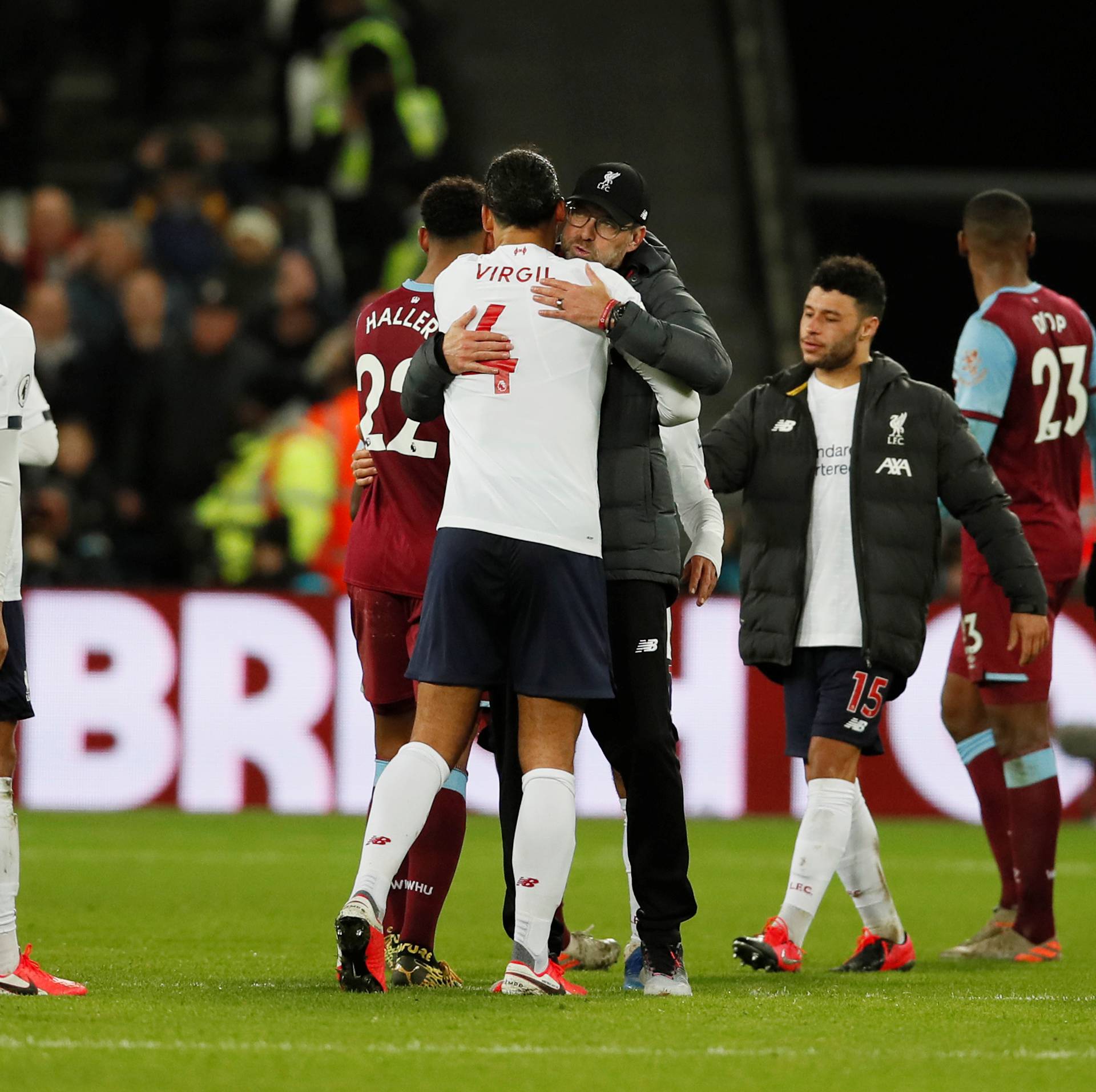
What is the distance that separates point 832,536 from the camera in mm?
6578

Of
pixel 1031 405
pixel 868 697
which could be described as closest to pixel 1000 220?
pixel 1031 405

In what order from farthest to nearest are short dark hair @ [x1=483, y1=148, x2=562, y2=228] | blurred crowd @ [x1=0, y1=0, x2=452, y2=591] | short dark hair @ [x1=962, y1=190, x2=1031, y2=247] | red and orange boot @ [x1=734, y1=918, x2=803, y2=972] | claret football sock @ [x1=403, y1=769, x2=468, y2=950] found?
blurred crowd @ [x1=0, y1=0, x2=452, y2=591]
short dark hair @ [x1=962, y1=190, x2=1031, y2=247]
red and orange boot @ [x1=734, y1=918, x2=803, y2=972]
claret football sock @ [x1=403, y1=769, x2=468, y2=950]
short dark hair @ [x1=483, y1=148, x2=562, y2=228]

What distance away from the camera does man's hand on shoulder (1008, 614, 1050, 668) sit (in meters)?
6.54

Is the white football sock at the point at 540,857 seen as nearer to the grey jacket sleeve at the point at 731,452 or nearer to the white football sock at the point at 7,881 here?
the white football sock at the point at 7,881

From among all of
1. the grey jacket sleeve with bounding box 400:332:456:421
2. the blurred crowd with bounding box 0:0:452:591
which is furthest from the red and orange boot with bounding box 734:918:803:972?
the blurred crowd with bounding box 0:0:452:591

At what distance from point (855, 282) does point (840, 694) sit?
1.33 meters

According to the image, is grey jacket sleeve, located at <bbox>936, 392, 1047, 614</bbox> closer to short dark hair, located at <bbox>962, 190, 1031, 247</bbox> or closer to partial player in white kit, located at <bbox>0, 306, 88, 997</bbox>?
short dark hair, located at <bbox>962, 190, 1031, 247</bbox>

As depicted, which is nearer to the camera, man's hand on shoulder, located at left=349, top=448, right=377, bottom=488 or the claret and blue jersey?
man's hand on shoulder, located at left=349, top=448, right=377, bottom=488

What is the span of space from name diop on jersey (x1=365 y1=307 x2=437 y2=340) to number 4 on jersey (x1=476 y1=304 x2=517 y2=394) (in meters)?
0.71

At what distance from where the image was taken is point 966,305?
66.4 feet

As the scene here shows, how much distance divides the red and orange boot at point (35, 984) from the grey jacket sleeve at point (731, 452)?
8.47ft

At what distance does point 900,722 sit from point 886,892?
17.5 ft

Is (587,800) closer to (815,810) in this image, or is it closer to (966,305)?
(815,810)

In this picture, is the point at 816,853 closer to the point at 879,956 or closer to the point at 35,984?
the point at 879,956
